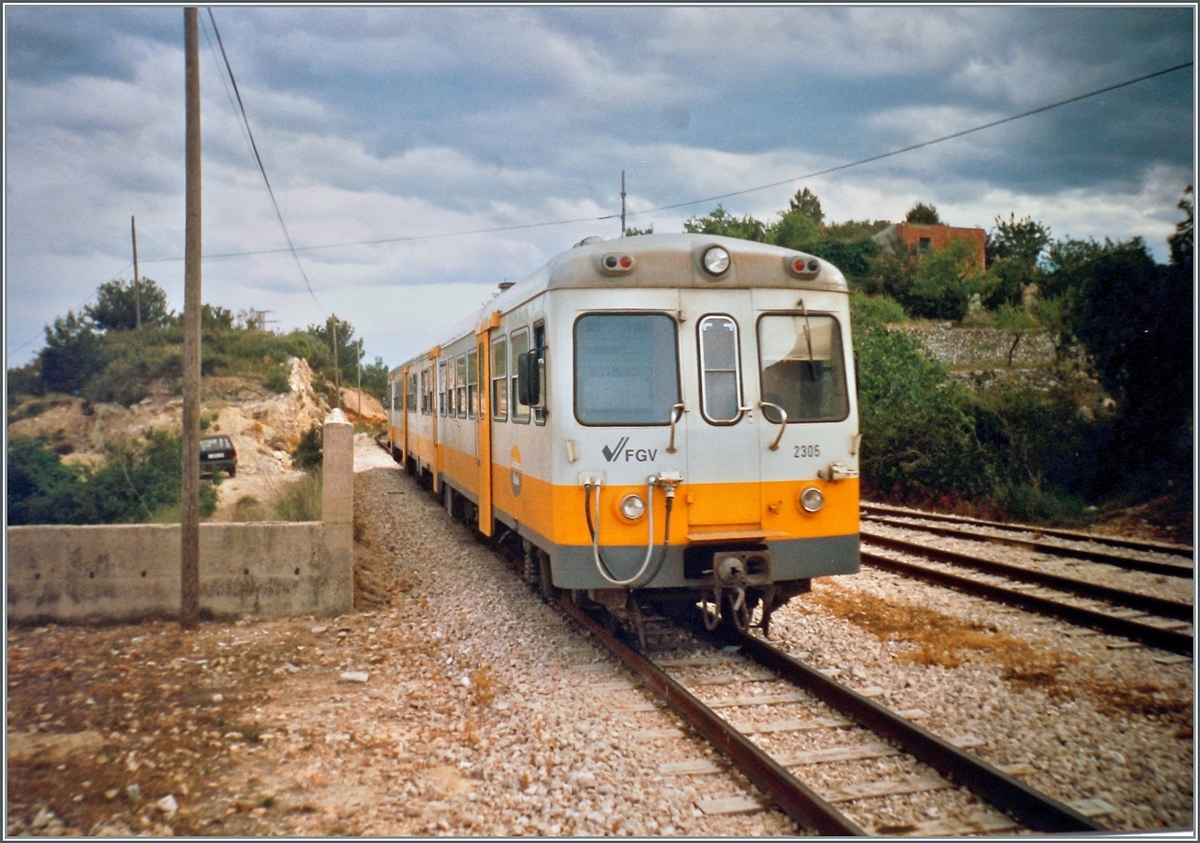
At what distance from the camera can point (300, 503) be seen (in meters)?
11.9

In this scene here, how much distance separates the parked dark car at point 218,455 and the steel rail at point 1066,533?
1580cm

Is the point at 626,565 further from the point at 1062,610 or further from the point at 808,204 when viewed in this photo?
the point at 808,204

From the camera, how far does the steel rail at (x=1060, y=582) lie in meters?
7.80

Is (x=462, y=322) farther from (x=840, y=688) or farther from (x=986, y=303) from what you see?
(x=986, y=303)

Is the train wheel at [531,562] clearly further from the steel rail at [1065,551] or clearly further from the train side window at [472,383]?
the steel rail at [1065,551]

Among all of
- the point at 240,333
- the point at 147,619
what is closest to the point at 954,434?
the point at 147,619

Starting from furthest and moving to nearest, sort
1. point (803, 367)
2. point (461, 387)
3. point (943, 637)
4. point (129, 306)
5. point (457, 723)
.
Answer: point (129, 306)
point (461, 387)
point (943, 637)
point (803, 367)
point (457, 723)

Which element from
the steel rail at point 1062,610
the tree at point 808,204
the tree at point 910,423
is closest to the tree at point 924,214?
the tree at point 808,204

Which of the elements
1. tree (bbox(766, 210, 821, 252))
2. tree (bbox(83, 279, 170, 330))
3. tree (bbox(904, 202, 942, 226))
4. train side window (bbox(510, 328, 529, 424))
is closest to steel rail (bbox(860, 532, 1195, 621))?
train side window (bbox(510, 328, 529, 424))

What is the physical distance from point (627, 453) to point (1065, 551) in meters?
7.80

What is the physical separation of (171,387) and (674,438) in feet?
77.5

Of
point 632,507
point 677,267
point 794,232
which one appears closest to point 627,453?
point 632,507

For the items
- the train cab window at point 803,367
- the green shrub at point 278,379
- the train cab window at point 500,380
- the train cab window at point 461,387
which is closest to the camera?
the train cab window at point 803,367

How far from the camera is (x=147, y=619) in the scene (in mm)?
7543
